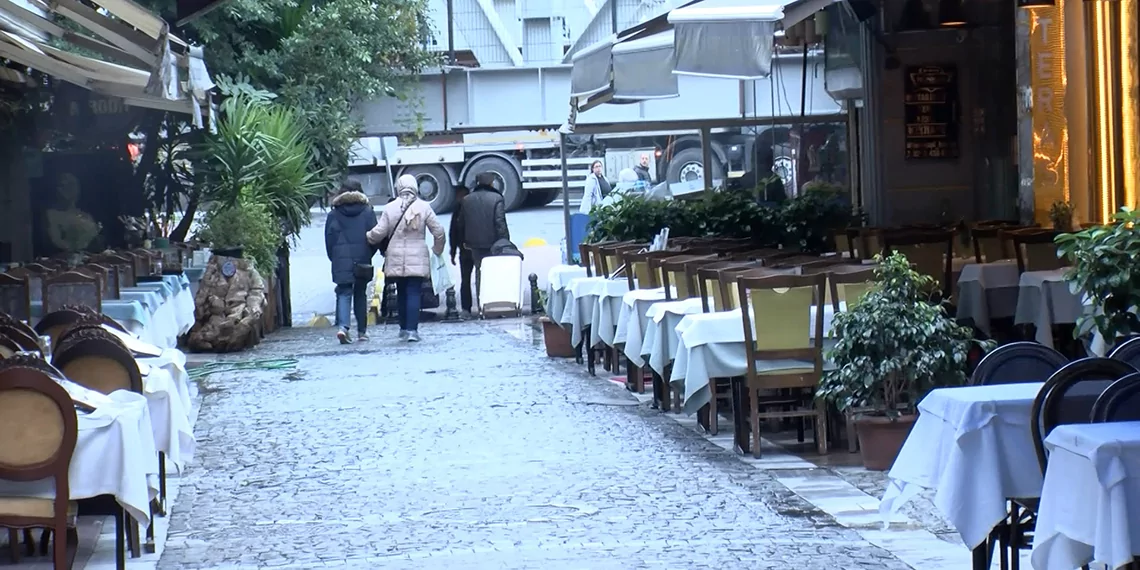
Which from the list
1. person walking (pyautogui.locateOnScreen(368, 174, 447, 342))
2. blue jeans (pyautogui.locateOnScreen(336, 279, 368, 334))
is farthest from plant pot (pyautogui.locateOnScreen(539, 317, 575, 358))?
blue jeans (pyautogui.locateOnScreen(336, 279, 368, 334))

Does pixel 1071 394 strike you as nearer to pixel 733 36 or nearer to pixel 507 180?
pixel 733 36

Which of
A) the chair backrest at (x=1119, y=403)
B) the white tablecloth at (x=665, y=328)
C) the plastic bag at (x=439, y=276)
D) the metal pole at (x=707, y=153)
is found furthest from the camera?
the plastic bag at (x=439, y=276)

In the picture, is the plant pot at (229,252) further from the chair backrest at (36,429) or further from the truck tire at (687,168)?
the chair backrest at (36,429)

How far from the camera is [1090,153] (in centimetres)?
1338

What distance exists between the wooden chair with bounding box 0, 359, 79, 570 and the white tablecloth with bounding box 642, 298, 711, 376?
4913 mm

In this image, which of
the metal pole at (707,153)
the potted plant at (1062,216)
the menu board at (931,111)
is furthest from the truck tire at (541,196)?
the potted plant at (1062,216)

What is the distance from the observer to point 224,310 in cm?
1630

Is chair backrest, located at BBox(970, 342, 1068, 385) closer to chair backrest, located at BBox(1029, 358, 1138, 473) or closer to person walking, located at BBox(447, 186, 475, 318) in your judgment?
chair backrest, located at BBox(1029, 358, 1138, 473)

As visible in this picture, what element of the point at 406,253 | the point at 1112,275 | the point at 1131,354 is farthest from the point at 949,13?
the point at 1131,354

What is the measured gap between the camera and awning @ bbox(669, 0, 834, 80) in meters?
8.70

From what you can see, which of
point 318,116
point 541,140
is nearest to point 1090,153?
point 318,116

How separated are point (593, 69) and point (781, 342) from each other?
432 cm

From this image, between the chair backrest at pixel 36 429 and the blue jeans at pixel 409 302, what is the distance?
36.6ft

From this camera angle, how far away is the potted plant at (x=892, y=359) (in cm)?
816
